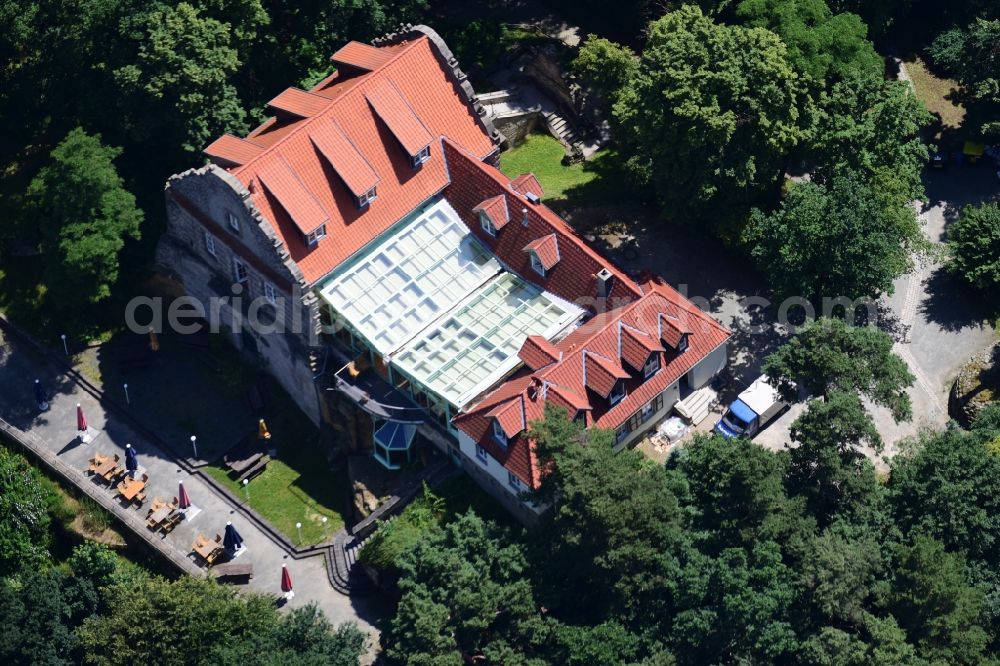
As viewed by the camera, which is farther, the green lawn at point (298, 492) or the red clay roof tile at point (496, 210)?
the green lawn at point (298, 492)

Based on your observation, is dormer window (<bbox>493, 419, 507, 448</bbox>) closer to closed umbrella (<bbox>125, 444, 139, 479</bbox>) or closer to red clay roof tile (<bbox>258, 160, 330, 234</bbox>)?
red clay roof tile (<bbox>258, 160, 330, 234</bbox>)

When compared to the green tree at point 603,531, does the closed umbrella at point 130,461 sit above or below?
below

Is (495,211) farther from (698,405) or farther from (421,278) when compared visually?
(698,405)

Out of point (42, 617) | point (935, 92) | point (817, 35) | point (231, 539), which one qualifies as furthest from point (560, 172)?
point (42, 617)

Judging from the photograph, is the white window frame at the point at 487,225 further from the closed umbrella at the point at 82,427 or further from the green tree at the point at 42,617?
the green tree at the point at 42,617

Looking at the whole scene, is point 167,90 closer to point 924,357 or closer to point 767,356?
point 767,356

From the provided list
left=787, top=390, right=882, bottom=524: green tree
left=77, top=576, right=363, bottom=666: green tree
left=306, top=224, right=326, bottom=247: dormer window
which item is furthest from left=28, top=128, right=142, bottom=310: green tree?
left=787, top=390, right=882, bottom=524: green tree

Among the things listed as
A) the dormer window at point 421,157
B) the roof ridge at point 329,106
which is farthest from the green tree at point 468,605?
the roof ridge at point 329,106
